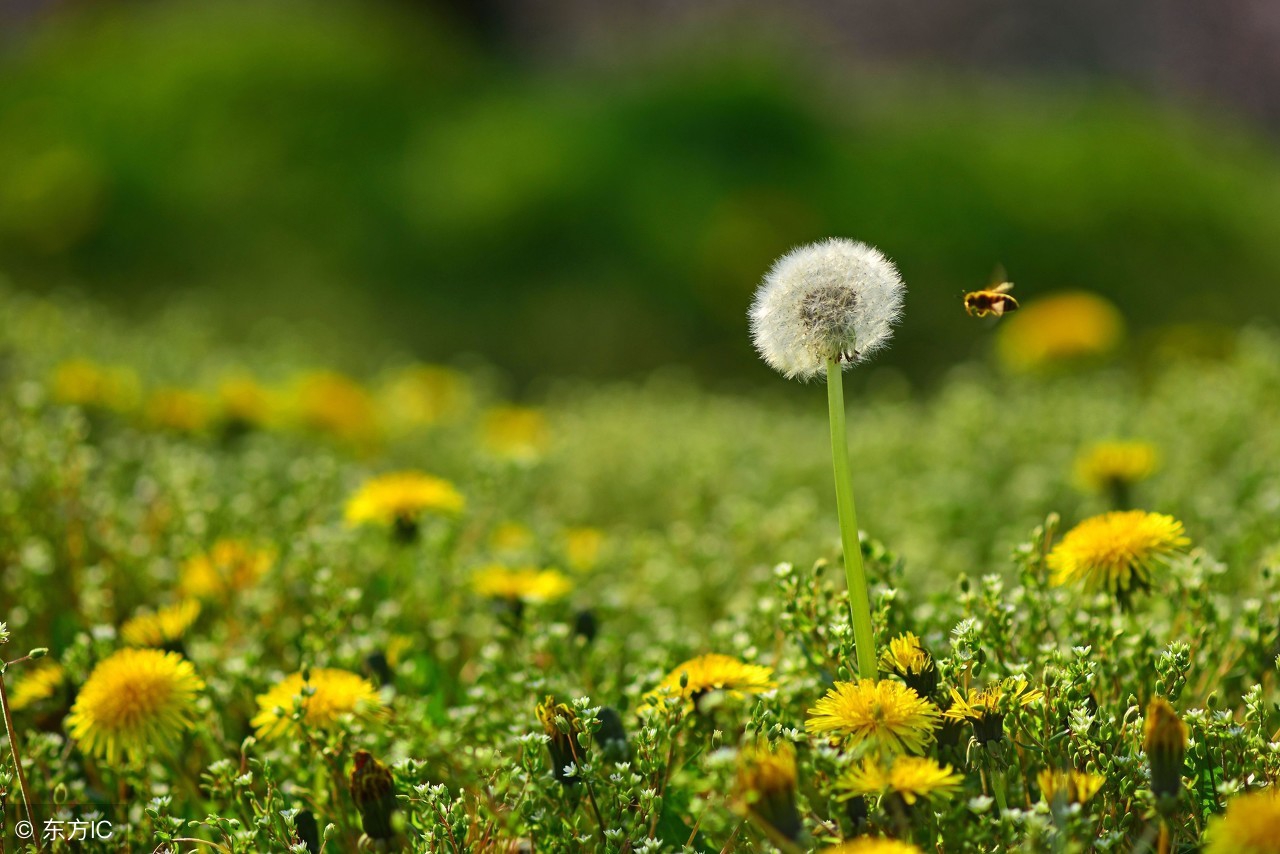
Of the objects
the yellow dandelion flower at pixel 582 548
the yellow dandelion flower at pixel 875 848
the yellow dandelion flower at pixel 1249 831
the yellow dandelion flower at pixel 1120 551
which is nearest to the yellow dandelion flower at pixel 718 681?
the yellow dandelion flower at pixel 875 848

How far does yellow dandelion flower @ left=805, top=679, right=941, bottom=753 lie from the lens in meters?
1.09

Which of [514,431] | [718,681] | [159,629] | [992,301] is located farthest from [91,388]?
[992,301]

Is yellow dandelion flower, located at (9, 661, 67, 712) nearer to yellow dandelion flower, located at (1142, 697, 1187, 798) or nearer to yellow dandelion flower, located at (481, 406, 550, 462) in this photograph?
yellow dandelion flower, located at (1142, 697, 1187, 798)

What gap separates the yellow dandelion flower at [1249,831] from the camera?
92 cm

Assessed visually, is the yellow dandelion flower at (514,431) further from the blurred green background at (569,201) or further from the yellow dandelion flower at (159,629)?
the blurred green background at (569,201)

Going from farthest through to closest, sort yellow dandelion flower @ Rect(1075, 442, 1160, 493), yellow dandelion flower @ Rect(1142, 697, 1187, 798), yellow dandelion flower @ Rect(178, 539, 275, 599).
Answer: yellow dandelion flower @ Rect(1075, 442, 1160, 493), yellow dandelion flower @ Rect(178, 539, 275, 599), yellow dandelion flower @ Rect(1142, 697, 1187, 798)

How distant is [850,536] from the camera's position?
1117 millimetres

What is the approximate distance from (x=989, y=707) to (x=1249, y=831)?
0.27 meters

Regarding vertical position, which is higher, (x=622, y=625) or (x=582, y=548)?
(x=582, y=548)

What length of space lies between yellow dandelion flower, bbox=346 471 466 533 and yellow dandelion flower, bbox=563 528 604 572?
370 millimetres

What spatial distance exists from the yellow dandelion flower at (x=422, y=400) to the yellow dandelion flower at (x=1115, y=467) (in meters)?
2.30

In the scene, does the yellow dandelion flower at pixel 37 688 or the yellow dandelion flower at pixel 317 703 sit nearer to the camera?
the yellow dandelion flower at pixel 317 703

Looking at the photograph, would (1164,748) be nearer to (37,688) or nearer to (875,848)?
(875,848)

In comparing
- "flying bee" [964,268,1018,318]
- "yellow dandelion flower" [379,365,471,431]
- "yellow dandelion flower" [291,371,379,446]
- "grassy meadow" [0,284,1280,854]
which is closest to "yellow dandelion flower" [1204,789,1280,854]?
"grassy meadow" [0,284,1280,854]
